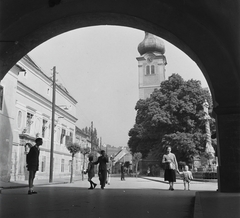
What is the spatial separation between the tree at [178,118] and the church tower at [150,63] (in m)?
32.7

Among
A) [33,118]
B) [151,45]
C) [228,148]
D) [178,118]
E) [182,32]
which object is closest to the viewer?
[228,148]

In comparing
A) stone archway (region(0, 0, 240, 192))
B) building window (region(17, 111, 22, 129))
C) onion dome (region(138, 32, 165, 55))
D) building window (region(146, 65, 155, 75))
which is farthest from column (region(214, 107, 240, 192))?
onion dome (region(138, 32, 165, 55))

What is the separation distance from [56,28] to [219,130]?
6011 mm

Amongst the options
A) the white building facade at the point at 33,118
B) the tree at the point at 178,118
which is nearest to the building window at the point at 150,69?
the tree at the point at 178,118

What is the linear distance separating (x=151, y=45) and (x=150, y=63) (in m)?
4.45

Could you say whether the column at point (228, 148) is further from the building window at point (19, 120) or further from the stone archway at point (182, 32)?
the building window at point (19, 120)

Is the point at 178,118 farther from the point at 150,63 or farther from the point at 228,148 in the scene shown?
the point at 150,63

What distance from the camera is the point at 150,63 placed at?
76.6 m

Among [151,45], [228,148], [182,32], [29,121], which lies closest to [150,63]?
[151,45]

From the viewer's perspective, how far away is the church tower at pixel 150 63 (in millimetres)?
75438

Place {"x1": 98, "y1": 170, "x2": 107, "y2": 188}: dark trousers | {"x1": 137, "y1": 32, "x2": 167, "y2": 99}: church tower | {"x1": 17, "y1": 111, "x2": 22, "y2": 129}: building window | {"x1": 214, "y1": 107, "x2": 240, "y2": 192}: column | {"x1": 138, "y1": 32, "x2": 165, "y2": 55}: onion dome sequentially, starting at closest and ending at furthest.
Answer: {"x1": 214, "y1": 107, "x2": 240, "y2": 192}: column < {"x1": 98, "y1": 170, "x2": 107, "y2": 188}: dark trousers < {"x1": 17, "y1": 111, "x2": 22, "y2": 129}: building window < {"x1": 137, "y1": 32, "x2": 167, "y2": 99}: church tower < {"x1": 138, "y1": 32, "x2": 165, "y2": 55}: onion dome

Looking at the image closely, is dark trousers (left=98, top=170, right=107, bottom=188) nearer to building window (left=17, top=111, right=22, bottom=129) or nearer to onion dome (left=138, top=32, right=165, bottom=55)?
building window (left=17, top=111, right=22, bottom=129)

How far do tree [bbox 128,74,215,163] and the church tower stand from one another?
3274 cm

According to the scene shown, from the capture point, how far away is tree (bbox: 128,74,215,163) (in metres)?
35.8
